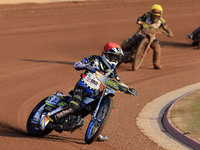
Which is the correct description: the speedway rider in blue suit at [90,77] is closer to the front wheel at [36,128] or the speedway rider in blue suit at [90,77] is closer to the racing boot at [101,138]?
the racing boot at [101,138]

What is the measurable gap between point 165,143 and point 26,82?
684 centimetres

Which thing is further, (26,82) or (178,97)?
(26,82)

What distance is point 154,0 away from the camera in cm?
3142

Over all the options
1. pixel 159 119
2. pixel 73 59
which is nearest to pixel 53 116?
pixel 159 119

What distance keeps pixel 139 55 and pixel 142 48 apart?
29 cm

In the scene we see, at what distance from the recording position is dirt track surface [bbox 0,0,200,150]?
31.8 feet

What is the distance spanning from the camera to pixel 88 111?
915 centimetres

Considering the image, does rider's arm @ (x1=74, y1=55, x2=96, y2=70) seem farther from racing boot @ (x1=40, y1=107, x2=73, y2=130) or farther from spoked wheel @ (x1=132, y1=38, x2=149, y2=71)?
spoked wheel @ (x1=132, y1=38, x2=149, y2=71)

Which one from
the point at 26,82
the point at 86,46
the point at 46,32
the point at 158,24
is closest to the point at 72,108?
the point at 26,82

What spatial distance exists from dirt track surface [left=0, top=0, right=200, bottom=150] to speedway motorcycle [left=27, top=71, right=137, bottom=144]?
266 mm

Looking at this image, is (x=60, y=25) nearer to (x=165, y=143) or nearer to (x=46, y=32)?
(x=46, y=32)

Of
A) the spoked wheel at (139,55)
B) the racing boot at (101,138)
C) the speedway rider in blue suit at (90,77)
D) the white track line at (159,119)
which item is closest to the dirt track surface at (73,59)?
the racing boot at (101,138)

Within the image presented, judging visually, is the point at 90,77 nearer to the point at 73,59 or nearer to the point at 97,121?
the point at 97,121

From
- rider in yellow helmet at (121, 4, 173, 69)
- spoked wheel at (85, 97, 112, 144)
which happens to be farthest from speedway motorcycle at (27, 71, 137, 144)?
rider in yellow helmet at (121, 4, 173, 69)
